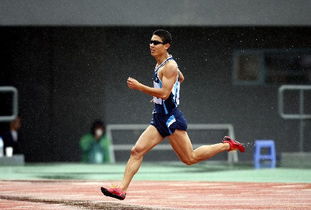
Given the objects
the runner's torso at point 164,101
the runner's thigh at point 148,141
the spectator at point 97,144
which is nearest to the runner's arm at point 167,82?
the runner's torso at point 164,101

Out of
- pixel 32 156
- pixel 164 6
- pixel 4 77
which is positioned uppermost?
pixel 164 6

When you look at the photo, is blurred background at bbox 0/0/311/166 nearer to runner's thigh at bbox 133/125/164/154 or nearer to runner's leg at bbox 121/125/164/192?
runner's thigh at bbox 133/125/164/154

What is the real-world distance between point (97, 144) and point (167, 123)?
12600 millimetres

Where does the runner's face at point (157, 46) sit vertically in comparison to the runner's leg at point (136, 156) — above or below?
above

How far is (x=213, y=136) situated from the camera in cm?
2584

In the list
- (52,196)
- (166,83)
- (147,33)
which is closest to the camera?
(166,83)

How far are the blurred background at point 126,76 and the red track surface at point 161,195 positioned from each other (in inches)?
356

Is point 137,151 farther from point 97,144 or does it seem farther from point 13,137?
point 97,144

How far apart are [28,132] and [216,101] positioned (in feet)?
16.7

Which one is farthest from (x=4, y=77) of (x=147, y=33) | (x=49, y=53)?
(x=147, y=33)

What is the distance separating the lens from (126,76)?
25625 millimetres

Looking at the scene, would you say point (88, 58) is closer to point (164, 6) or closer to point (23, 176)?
point (164, 6)

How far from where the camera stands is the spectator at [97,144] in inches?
936

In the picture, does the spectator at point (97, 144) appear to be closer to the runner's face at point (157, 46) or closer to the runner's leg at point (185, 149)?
the runner's leg at point (185, 149)
